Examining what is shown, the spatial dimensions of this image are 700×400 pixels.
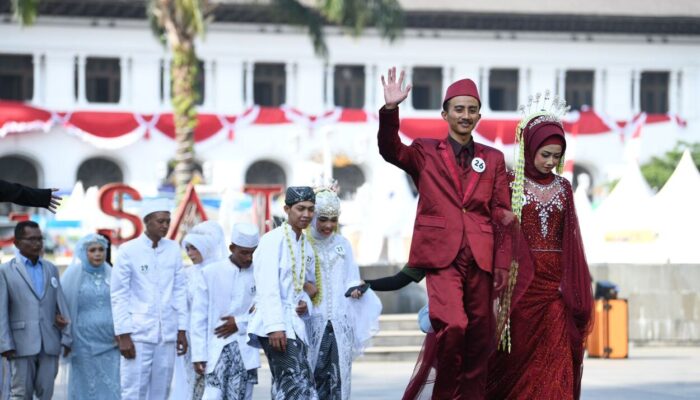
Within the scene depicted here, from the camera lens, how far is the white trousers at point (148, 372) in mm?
10922

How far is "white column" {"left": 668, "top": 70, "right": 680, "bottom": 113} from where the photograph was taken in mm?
56625

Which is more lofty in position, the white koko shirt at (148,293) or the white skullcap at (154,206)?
the white skullcap at (154,206)

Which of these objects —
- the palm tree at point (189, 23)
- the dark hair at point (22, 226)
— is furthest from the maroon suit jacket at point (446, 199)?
the palm tree at point (189, 23)

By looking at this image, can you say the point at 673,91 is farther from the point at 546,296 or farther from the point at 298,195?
the point at 546,296

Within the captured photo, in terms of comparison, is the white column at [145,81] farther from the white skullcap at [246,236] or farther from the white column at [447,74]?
the white skullcap at [246,236]

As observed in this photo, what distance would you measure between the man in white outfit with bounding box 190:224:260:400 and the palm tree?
772 inches

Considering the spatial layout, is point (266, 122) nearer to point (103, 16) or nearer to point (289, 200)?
point (103, 16)

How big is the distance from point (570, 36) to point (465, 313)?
49.4m

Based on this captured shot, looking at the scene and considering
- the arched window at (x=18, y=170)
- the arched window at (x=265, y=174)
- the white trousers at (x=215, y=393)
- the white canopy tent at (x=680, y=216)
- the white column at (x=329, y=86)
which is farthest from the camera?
the white column at (x=329, y=86)

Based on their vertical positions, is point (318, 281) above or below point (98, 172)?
below

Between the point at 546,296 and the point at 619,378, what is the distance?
7.54 meters

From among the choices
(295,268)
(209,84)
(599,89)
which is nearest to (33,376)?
(295,268)

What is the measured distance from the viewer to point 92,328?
12.0 m

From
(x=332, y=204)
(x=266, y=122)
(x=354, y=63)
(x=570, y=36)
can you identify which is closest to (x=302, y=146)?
(x=266, y=122)
